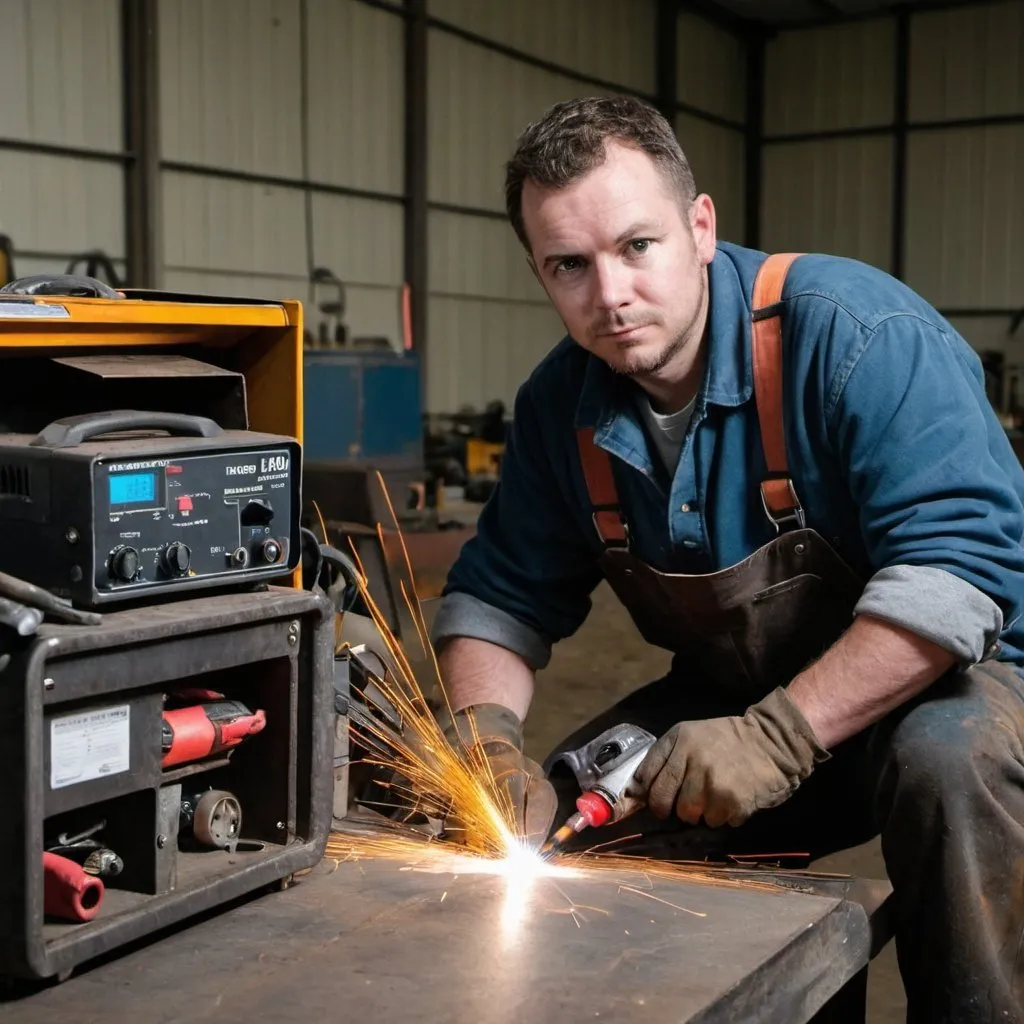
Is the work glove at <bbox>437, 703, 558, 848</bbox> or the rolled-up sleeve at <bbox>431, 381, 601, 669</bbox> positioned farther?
the rolled-up sleeve at <bbox>431, 381, 601, 669</bbox>

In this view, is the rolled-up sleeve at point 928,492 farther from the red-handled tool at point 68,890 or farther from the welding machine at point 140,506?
the red-handled tool at point 68,890

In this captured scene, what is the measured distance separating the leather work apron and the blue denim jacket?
24 mm

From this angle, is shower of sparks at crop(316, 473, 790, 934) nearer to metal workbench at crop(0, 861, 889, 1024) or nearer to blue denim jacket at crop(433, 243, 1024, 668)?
metal workbench at crop(0, 861, 889, 1024)

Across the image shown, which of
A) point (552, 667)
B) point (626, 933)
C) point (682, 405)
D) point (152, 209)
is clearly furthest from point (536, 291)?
point (626, 933)

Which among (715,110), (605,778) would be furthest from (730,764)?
(715,110)

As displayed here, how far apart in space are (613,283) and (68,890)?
103 cm

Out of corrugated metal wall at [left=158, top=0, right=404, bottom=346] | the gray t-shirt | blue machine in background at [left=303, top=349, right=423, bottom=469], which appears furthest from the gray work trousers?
corrugated metal wall at [left=158, top=0, right=404, bottom=346]

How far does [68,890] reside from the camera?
1.16 metres

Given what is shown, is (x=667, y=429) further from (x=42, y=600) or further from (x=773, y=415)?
(x=42, y=600)

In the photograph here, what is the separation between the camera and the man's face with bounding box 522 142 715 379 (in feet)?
5.89

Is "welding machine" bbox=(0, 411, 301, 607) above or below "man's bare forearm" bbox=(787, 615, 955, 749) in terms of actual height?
above

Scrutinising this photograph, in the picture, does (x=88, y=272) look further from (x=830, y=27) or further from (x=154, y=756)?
→ (x=830, y=27)

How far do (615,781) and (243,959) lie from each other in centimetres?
56

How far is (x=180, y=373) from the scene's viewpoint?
56.7 inches
